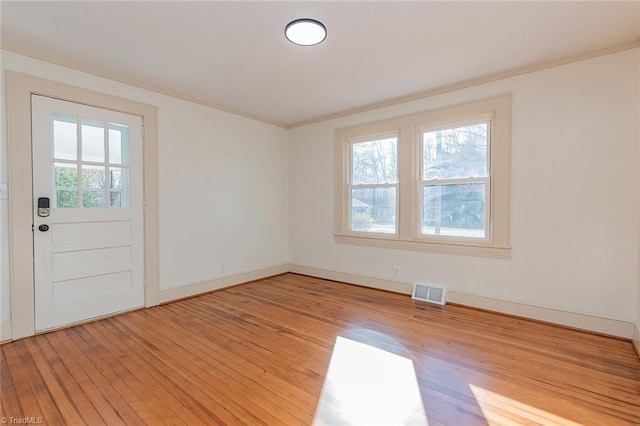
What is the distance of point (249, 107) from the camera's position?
14.4 feet

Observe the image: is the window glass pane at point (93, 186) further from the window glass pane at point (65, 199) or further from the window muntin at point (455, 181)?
the window muntin at point (455, 181)

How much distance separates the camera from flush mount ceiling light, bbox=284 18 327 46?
2310 mm

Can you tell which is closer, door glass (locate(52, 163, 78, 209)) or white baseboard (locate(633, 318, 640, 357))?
white baseboard (locate(633, 318, 640, 357))

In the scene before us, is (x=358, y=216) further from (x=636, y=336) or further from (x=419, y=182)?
(x=636, y=336)

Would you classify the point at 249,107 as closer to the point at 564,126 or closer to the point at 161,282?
the point at 161,282

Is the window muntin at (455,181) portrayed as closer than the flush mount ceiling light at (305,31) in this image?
No

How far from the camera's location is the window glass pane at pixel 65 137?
9.58 feet

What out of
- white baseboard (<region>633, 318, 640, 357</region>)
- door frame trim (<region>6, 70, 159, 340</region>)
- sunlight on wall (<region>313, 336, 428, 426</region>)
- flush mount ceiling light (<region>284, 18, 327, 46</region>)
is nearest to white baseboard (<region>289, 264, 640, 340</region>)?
white baseboard (<region>633, 318, 640, 357</region>)

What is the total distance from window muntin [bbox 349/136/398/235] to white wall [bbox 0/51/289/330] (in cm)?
Result: 139

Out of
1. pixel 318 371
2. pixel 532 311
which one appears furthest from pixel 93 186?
pixel 532 311

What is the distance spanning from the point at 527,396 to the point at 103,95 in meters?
4.50

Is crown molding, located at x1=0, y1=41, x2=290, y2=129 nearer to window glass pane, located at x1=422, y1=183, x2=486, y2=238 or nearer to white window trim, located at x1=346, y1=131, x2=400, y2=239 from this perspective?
white window trim, located at x1=346, y1=131, x2=400, y2=239

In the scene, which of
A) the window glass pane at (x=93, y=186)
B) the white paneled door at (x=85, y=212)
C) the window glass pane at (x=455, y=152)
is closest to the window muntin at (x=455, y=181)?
the window glass pane at (x=455, y=152)

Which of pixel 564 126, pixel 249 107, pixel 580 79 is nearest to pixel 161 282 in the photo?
pixel 249 107
